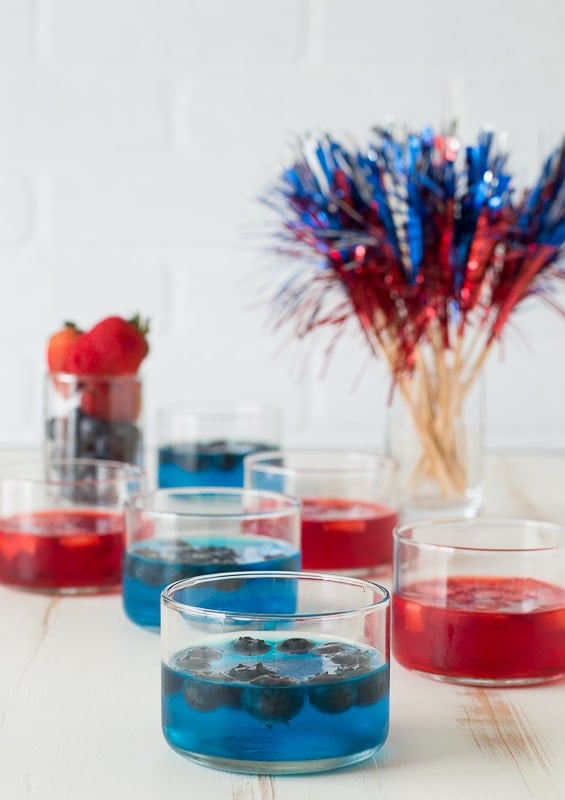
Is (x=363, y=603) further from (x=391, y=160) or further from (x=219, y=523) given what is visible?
(x=391, y=160)

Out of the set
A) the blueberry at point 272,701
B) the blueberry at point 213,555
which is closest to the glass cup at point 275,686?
the blueberry at point 272,701

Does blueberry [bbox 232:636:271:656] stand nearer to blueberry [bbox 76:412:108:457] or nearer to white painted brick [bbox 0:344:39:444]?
blueberry [bbox 76:412:108:457]

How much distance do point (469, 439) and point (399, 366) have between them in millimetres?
101

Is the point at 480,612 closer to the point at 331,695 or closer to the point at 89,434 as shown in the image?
the point at 331,695

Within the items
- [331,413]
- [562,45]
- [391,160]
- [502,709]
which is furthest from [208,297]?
[502,709]

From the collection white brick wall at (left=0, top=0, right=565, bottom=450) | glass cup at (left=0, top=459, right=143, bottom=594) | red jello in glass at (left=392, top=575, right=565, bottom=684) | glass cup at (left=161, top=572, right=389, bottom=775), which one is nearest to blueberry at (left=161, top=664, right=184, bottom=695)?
glass cup at (left=161, top=572, right=389, bottom=775)

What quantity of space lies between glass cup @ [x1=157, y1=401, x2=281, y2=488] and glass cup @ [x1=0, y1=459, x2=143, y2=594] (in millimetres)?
209

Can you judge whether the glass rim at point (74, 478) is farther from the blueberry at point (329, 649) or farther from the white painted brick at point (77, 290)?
the white painted brick at point (77, 290)

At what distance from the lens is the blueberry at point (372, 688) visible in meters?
0.66

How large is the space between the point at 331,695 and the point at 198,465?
26.0 inches

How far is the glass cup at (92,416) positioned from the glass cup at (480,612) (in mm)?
448

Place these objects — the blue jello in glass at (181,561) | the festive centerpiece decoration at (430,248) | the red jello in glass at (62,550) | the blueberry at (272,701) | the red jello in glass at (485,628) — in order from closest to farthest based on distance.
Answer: the blueberry at (272,701)
the red jello in glass at (485,628)
the blue jello in glass at (181,561)
the red jello in glass at (62,550)
the festive centerpiece decoration at (430,248)

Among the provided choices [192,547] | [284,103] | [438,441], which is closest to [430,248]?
[438,441]

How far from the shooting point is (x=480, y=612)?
Answer: 2.61 feet
